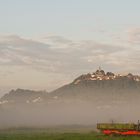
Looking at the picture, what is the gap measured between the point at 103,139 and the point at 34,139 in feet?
48.9

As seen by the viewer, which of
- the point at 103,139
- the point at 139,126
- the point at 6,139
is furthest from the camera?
the point at 139,126

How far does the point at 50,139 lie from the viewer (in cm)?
9400

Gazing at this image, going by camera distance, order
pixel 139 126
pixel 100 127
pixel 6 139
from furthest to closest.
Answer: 1. pixel 100 127
2. pixel 139 126
3. pixel 6 139

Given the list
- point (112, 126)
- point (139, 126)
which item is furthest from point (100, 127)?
point (139, 126)

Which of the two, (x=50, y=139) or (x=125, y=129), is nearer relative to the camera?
(x=50, y=139)

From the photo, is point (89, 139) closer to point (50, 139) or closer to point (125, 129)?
point (50, 139)

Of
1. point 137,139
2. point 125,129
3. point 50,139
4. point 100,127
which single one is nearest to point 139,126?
point 125,129

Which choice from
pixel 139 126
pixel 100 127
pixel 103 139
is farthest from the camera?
pixel 100 127

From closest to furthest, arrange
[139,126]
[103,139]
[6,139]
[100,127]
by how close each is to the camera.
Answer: [103,139], [6,139], [139,126], [100,127]

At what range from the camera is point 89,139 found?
90.9 m

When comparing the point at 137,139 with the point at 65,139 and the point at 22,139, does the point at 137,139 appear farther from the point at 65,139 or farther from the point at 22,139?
the point at 22,139

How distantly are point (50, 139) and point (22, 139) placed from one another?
607cm

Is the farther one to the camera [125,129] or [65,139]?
[125,129]

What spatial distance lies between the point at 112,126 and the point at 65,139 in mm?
26290
